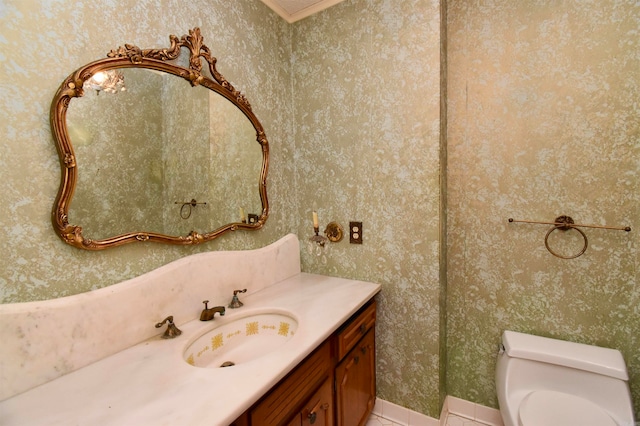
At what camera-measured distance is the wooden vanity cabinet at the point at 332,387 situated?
862mm

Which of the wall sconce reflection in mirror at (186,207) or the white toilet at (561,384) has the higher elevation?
the wall sconce reflection in mirror at (186,207)

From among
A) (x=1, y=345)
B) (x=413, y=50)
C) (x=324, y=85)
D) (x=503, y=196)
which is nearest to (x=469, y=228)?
(x=503, y=196)

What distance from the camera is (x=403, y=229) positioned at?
1551mm

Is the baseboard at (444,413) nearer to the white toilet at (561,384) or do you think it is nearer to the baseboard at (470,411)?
the baseboard at (470,411)

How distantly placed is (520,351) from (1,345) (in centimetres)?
193

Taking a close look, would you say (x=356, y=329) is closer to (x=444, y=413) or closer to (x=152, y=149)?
(x=444, y=413)

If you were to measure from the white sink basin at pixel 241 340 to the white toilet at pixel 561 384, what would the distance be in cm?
103

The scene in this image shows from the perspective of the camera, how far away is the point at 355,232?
1680 millimetres

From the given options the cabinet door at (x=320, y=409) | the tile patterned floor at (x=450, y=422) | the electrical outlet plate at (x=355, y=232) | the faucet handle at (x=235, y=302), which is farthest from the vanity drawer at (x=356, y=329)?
the tile patterned floor at (x=450, y=422)

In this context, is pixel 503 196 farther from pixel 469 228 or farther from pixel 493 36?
pixel 493 36

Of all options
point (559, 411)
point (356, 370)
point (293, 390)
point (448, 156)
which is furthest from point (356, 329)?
point (448, 156)

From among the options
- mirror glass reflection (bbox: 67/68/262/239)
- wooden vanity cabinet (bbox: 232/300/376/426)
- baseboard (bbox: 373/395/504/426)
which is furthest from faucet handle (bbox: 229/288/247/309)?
baseboard (bbox: 373/395/504/426)

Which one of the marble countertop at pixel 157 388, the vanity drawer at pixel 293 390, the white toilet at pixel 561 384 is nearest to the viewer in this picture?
the marble countertop at pixel 157 388

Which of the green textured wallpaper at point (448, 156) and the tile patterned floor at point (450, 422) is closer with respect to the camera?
the green textured wallpaper at point (448, 156)
